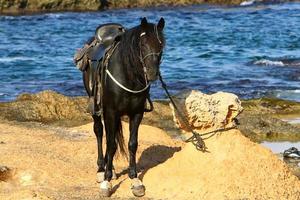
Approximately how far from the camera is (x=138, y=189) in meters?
9.02

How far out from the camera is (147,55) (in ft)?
27.2

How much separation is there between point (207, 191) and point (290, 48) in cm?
2611

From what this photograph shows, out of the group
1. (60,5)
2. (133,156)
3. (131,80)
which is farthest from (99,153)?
(60,5)

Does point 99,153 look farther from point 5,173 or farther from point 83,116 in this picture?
point 83,116

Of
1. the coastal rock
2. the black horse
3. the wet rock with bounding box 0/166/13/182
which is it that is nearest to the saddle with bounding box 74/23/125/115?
the black horse

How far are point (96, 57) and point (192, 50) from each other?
82.6 ft

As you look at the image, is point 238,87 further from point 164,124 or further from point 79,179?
point 79,179

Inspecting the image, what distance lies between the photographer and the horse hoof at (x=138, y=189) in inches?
355

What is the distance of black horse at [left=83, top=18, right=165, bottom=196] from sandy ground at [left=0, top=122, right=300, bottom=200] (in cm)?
37

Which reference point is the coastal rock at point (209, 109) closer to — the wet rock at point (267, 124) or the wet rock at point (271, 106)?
the wet rock at point (267, 124)

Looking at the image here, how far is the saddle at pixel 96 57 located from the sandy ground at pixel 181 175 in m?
0.96

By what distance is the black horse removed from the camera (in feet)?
27.3

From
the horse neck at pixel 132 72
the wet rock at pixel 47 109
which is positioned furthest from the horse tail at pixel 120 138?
the wet rock at pixel 47 109

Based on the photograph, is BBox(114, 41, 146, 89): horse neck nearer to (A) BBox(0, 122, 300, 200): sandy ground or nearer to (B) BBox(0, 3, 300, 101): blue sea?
(A) BBox(0, 122, 300, 200): sandy ground
